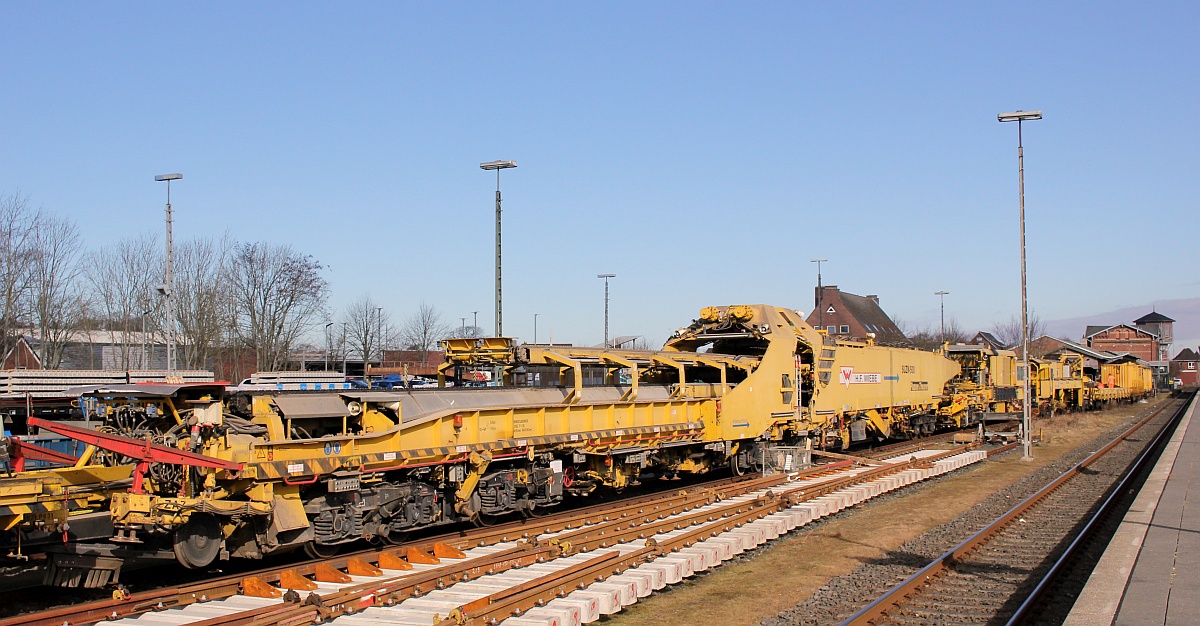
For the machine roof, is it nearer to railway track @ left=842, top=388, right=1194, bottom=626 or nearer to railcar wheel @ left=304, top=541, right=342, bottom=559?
railcar wheel @ left=304, top=541, right=342, bottom=559

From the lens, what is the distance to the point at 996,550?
42.1 ft

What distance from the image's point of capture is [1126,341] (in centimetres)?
14738

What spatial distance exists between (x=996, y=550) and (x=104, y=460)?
452 inches

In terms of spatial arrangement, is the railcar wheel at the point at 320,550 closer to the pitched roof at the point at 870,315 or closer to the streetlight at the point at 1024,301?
the streetlight at the point at 1024,301

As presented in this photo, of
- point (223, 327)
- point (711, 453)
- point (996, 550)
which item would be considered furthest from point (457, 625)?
point (223, 327)

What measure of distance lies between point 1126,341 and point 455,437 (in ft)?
524

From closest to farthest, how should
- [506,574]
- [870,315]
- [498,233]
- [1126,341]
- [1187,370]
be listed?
[506,574]
[498,233]
[870,315]
[1126,341]
[1187,370]

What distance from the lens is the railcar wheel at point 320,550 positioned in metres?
11.2

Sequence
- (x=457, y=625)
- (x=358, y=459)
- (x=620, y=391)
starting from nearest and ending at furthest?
(x=457, y=625) → (x=358, y=459) → (x=620, y=391)

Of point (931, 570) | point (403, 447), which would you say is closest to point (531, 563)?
point (403, 447)

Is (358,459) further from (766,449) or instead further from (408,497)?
(766,449)

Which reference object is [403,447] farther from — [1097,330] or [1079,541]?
[1097,330]

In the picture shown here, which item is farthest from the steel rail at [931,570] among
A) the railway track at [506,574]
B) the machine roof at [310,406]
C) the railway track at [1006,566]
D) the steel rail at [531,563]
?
the machine roof at [310,406]

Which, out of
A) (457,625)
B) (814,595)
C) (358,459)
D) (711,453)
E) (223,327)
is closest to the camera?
(457,625)
